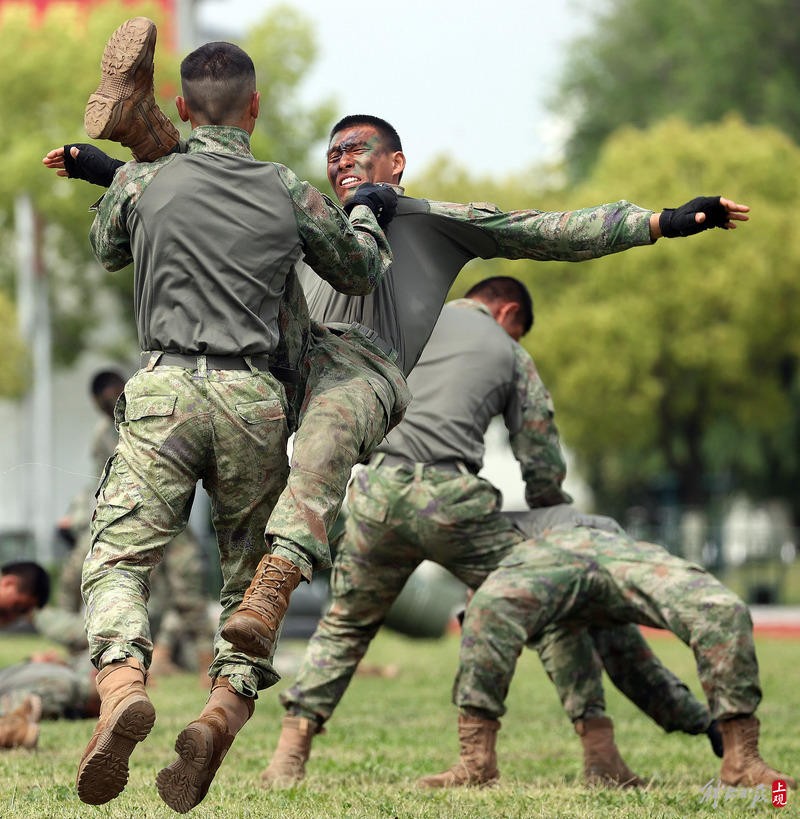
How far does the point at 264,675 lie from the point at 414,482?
2.12 m

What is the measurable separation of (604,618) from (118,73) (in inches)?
133

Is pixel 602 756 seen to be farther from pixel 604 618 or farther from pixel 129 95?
pixel 129 95

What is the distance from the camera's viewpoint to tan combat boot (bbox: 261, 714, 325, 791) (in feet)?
20.5

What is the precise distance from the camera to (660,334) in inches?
1148

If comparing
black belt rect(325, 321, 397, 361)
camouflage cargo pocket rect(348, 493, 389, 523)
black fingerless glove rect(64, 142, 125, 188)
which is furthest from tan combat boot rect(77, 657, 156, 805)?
camouflage cargo pocket rect(348, 493, 389, 523)

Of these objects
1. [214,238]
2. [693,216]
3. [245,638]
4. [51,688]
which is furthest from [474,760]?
[51,688]

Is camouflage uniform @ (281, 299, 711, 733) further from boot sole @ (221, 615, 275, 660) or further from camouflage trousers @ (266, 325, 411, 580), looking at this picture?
boot sole @ (221, 615, 275, 660)

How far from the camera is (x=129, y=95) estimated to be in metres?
4.66

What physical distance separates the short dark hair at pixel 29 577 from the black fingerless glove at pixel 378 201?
3.99 meters

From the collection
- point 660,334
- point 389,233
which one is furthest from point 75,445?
point 389,233

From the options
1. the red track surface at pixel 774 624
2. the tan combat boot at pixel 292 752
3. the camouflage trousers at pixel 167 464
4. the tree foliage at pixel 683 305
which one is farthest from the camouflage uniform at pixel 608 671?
the tree foliage at pixel 683 305

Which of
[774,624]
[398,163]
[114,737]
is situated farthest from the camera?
[774,624]

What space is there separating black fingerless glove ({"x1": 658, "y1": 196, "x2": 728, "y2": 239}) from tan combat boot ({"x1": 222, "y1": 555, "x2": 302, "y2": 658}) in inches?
75.0

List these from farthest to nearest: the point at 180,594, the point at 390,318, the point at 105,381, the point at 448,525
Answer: the point at 180,594, the point at 105,381, the point at 448,525, the point at 390,318
